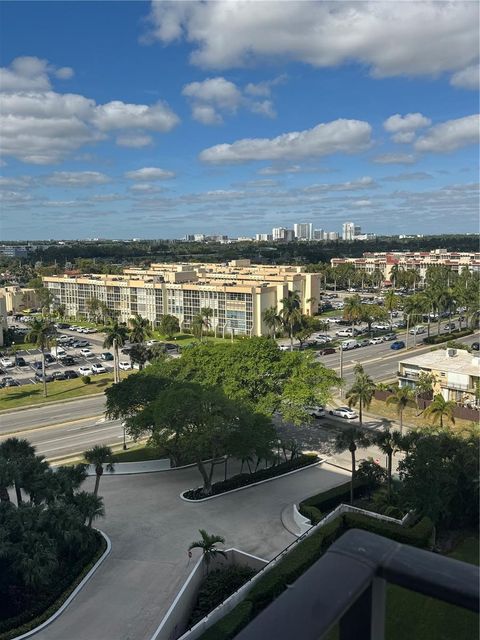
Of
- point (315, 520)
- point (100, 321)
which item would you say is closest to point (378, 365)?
A: point (315, 520)

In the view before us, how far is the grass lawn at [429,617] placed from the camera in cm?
253

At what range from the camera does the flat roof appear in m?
40.7

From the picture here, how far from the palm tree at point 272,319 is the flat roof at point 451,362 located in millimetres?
22270

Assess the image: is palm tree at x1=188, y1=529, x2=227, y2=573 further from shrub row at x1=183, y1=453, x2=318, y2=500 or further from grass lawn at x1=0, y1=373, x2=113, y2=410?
grass lawn at x1=0, y1=373, x2=113, y2=410

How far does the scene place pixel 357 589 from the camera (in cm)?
237

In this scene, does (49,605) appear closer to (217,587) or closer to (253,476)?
(217,587)

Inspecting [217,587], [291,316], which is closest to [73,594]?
[217,587]

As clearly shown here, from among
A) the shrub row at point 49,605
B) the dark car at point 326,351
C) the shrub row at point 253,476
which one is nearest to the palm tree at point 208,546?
the shrub row at point 49,605

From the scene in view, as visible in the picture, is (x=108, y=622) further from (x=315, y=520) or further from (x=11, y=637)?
(x=315, y=520)

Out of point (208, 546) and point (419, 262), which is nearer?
point (208, 546)

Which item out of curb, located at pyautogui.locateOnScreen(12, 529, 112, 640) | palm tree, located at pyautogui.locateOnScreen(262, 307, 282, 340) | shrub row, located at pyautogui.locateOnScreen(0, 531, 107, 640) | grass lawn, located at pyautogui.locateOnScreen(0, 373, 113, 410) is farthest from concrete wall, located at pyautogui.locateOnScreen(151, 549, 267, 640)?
palm tree, located at pyautogui.locateOnScreen(262, 307, 282, 340)

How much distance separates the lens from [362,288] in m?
129

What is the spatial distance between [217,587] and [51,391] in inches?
1306

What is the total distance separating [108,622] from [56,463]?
51.0 ft
